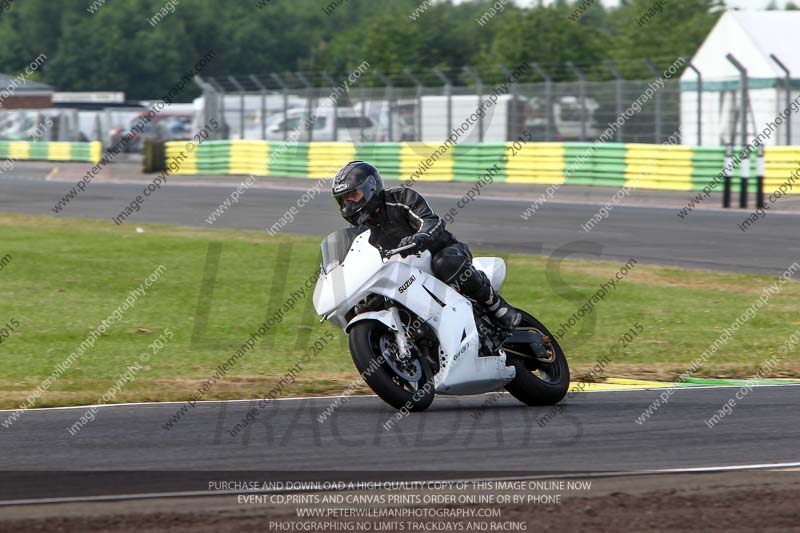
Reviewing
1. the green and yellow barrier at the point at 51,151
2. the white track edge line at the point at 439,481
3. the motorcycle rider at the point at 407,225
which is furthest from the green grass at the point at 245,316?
the green and yellow barrier at the point at 51,151

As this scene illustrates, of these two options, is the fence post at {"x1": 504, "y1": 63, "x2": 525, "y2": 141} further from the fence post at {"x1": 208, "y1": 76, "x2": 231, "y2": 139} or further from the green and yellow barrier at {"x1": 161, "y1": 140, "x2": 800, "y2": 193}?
the fence post at {"x1": 208, "y1": 76, "x2": 231, "y2": 139}

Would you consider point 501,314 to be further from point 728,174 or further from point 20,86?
point 20,86

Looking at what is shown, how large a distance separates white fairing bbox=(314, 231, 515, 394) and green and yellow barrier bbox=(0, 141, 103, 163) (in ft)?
146

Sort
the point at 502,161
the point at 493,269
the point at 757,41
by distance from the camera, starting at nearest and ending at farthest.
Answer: the point at 493,269
the point at 502,161
the point at 757,41

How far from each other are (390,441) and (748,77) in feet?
89.2

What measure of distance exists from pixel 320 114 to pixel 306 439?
34380 millimetres

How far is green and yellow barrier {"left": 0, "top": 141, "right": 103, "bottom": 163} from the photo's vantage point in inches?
2019

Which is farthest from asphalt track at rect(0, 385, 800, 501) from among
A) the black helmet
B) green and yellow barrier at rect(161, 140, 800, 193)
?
green and yellow barrier at rect(161, 140, 800, 193)

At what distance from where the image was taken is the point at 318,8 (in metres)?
147

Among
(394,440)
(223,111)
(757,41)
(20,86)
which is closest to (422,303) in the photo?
(394,440)

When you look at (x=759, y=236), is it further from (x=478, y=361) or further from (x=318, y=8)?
(x=318, y=8)

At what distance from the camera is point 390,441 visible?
288 inches

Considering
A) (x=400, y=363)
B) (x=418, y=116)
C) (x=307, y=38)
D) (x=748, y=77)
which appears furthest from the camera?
(x=307, y=38)

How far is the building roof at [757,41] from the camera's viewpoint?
37.6 m
